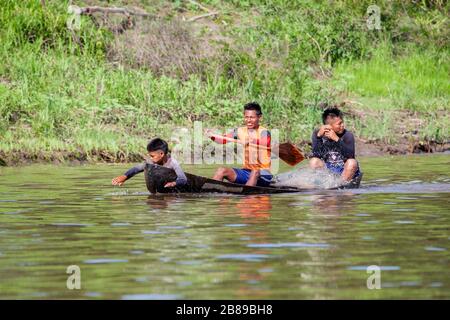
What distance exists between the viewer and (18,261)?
9047mm

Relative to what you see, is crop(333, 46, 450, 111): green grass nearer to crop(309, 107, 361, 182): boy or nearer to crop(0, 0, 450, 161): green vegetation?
crop(0, 0, 450, 161): green vegetation

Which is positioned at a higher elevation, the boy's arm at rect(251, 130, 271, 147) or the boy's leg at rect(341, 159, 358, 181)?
the boy's arm at rect(251, 130, 271, 147)

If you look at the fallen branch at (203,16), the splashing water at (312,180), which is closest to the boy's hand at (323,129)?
the splashing water at (312,180)

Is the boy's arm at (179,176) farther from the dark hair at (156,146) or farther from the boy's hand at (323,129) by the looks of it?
the boy's hand at (323,129)

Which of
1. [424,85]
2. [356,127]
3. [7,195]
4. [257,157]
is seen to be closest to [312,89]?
[356,127]

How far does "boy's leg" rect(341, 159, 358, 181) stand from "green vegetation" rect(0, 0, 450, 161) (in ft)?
15.8

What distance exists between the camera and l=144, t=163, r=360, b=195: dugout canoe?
45.0ft

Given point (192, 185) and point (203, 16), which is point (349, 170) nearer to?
point (192, 185)

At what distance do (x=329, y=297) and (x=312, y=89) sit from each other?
1516 cm

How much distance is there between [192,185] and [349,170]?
209 cm

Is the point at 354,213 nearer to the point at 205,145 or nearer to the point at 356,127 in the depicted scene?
the point at 205,145

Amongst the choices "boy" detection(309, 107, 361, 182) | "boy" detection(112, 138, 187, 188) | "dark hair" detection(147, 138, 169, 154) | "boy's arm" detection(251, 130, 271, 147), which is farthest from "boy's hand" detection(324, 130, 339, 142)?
"dark hair" detection(147, 138, 169, 154)

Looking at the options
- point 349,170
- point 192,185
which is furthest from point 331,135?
point 192,185

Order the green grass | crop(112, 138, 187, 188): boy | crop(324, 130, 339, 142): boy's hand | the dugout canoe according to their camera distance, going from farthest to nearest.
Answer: the green grass
crop(324, 130, 339, 142): boy's hand
crop(112, 138, 187, 188): boy
the dugout canoe
